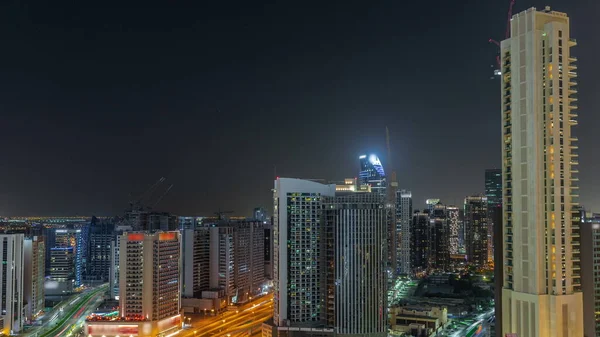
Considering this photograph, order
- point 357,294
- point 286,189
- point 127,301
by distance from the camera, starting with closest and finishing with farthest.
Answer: point 357,294, point 286,189, point 127,301

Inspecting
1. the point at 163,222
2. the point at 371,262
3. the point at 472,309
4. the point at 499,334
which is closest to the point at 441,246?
the point at 472,309

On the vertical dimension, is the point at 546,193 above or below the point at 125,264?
above

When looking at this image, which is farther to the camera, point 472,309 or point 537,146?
point 472,309

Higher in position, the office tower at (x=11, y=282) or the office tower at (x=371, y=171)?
the office tower at (x=371, y=171)

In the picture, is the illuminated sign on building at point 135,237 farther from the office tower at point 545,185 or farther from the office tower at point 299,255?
the office tower at point 545,185

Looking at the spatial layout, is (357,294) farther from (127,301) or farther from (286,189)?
(127,301)

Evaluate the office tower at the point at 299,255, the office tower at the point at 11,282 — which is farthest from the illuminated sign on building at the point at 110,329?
the office tower at the point at 299,255
